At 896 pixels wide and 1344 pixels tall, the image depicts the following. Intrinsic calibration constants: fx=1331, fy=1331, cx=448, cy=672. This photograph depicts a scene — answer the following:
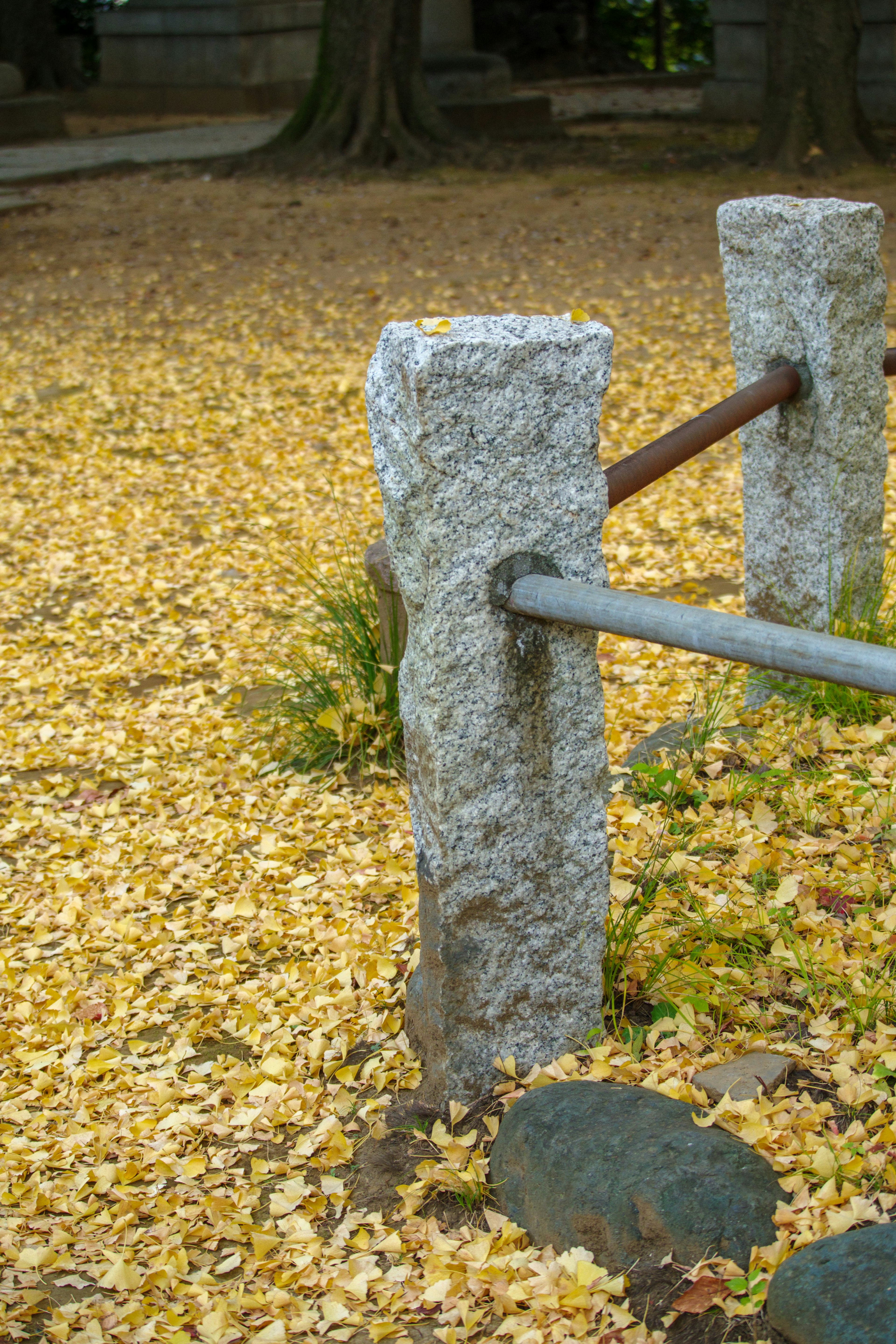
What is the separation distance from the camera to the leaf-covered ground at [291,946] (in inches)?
85.0

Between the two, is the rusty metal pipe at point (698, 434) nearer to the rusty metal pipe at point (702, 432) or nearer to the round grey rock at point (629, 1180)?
the rusty metal pipe at point (702, 432)

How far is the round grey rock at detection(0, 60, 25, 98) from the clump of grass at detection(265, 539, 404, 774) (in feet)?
53.0

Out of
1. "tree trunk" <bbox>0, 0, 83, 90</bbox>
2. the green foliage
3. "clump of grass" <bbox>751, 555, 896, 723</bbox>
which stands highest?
the green foliage

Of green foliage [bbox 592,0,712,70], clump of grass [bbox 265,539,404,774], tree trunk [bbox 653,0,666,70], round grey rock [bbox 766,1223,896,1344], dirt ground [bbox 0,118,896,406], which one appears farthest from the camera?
green foliage [bbox 592,0,712,70]

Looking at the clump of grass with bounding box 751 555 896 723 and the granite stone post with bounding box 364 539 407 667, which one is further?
the granite stone post with bounding box 364 539 407 667

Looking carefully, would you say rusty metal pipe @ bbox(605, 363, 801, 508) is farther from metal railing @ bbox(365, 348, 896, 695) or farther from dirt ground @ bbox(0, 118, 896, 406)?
dirt ground @ bbox(0, 118, 896, 406)

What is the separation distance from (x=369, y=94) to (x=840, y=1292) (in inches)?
536

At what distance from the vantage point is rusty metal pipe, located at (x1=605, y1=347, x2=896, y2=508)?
257 cm

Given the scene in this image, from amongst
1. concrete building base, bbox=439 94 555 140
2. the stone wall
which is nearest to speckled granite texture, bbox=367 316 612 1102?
the stone wall

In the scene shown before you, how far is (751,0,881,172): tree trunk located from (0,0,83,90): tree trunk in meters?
13.2

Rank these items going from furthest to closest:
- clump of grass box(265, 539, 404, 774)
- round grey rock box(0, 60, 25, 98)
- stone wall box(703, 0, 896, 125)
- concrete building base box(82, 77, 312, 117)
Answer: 1. concrete building base box(82, 77, 312, 117)
2. round grey rock box(0, 60, 25, 98)
3. stone wall box(703, 0, 896, 125)
4. clump of grass box(265, 539, 404, 774)

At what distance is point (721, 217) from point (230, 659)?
2.37m

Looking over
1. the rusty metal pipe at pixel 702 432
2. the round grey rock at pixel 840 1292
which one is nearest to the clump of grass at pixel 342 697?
the rusty metal pipe at pixel 702 432

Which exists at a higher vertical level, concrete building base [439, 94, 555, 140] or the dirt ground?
Answer: concrete building base [439, 94, 555, 140]
